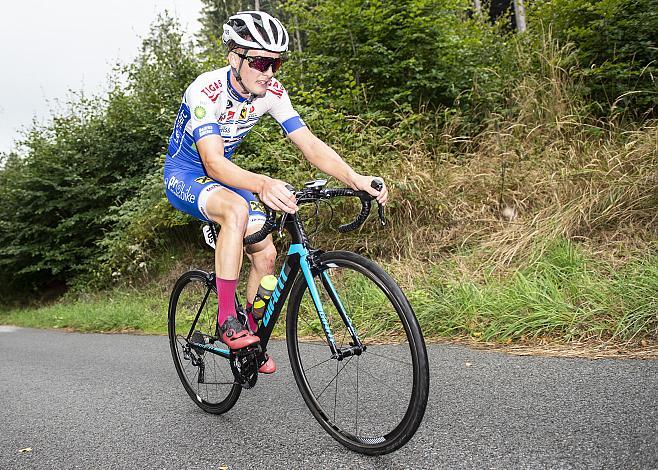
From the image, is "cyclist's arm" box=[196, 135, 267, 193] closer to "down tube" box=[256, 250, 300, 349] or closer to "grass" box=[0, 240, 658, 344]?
"down tube" box=[256, 250, 300, 349]

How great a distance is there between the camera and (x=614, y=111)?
734cm

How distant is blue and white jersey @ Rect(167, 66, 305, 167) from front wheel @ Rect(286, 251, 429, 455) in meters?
1.18

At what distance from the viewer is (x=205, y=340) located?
3.74 m

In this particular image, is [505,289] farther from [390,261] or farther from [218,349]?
[218,349]

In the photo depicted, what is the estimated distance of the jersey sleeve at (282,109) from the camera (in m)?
3.62

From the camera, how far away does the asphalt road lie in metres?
2.54

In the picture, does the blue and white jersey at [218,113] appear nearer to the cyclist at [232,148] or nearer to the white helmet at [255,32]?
the cyclist at [232,148]

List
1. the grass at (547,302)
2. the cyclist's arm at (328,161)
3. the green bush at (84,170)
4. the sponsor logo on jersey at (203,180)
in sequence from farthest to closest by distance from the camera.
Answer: the green bush at (84,170)
the grass at (547,302)
the sponsor logo on jersey at (203,180)
the cyclist's arm at (328,161)

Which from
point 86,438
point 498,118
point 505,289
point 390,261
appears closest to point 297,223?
point 86,438

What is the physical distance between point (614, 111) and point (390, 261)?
3.55 m

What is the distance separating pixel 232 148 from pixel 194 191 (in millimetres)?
470

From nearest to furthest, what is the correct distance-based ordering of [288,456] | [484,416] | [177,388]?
[288,456] → [484,416] → [177,388]

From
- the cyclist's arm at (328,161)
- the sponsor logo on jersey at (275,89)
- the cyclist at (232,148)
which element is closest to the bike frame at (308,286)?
the cyclist at (232,148)

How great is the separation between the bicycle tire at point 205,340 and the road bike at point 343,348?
207 mm
